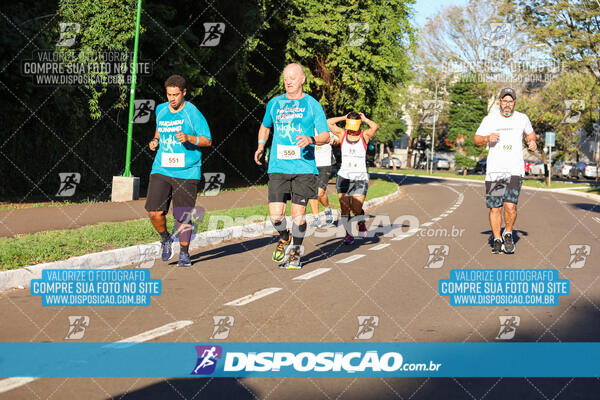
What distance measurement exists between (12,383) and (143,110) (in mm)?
15762

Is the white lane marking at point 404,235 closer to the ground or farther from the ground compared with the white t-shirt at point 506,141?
closer to the ground

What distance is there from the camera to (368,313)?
592 centimetres

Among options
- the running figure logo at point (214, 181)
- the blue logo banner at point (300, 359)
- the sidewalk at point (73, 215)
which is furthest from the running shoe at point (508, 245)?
the running figure logo at point (214, 181)

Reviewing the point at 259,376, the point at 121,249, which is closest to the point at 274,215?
the point at 121,249

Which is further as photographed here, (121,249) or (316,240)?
(316,240)

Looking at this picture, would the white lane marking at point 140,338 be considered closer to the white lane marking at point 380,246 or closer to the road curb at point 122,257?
the road curb at point 122,257

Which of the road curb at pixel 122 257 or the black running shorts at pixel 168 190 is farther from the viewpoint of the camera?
the black running shorts at pixel 168 190

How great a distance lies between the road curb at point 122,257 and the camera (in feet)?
23.2

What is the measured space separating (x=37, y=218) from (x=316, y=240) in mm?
4641

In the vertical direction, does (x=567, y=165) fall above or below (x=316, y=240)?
below

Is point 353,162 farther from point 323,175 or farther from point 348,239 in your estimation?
point 323,175

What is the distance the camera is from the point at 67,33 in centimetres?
1641

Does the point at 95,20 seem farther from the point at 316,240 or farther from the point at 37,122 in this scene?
the point at 316,240

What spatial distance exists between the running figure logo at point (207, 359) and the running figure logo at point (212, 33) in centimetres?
1807
